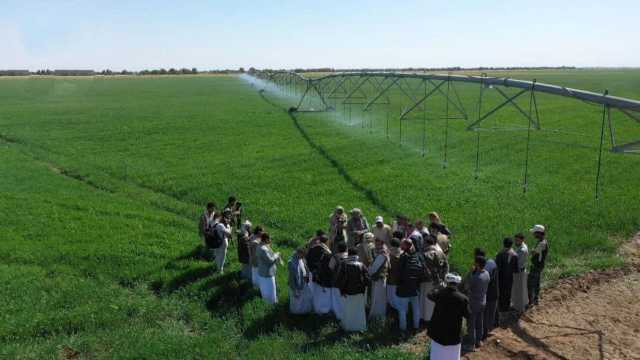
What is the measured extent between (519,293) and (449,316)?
322 centimetres

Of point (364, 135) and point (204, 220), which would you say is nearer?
point (204, 220)

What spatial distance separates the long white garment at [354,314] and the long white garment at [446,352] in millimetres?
1785

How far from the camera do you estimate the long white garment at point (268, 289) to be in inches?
411

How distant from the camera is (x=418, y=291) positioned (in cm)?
970

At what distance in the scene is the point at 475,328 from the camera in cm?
913

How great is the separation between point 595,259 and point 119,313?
1135 cm

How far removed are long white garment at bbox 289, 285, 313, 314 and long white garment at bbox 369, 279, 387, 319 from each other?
1.25m

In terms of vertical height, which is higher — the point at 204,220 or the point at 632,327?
the point at 204,220

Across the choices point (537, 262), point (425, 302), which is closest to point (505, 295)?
point (537, 262)

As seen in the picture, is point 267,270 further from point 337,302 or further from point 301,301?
point 337,302

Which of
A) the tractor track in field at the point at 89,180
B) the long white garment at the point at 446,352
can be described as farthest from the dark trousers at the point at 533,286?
the tractor track in field at the point at 89,180

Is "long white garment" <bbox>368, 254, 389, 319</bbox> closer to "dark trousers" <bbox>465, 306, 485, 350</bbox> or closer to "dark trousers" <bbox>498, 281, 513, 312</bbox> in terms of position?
"dark trousers" <bbox>465, 306, 485, 350</bbox>

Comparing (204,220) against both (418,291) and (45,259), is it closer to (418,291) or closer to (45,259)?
(45,259)

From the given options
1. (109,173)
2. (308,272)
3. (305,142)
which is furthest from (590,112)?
(308,272)
